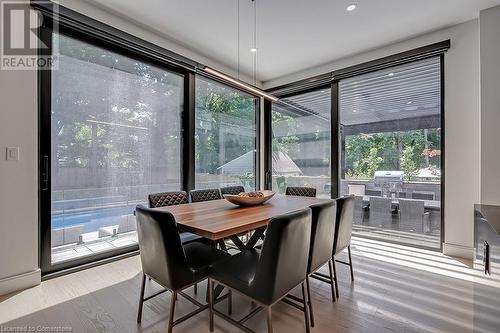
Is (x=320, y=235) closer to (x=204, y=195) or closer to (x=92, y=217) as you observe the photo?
(x=204, y=195)

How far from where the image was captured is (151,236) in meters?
1.63

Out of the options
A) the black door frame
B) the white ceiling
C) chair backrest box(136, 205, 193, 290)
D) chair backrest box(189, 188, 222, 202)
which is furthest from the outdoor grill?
chair backrest box(136, 205, 193, 290)

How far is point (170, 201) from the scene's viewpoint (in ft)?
9.01

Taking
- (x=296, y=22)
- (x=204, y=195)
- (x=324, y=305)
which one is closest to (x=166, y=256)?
(x=324, y=305)

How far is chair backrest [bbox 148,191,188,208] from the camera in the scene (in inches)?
102

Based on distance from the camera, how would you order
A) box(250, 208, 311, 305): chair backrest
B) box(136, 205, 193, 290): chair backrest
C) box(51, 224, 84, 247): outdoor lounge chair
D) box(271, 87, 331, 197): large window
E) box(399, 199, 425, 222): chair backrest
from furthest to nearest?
box(271, 87, 331, 197): large window, box(399, 199, 425, 222): chair backrest, box(51, 224, 84, 247): outdoor lounge chair, box(136, 205, 193, 290): chair backrest, box(250, 208, 311, 305): chair backrest

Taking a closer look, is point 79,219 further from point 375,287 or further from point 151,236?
point 375,287

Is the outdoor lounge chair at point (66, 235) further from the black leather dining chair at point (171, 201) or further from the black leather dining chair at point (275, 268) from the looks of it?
the black leather dining chair at point (275, 268)

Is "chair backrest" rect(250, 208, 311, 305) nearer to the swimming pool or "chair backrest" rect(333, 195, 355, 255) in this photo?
"chair backrest" rect(333, 195, 355, 255)

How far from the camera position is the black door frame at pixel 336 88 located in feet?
10.9

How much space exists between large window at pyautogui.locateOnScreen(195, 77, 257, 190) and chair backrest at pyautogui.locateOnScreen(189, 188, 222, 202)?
2.87 feet

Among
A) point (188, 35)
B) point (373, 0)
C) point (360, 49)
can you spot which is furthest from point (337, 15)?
point (188, 35)

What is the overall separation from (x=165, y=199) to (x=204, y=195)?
1.80ft

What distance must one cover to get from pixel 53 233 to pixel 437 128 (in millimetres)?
5073
